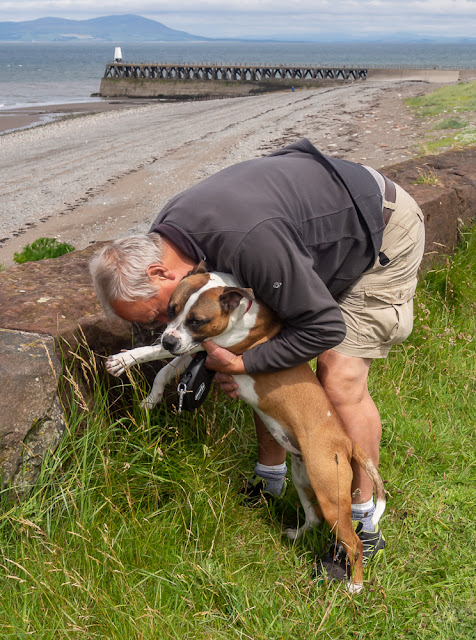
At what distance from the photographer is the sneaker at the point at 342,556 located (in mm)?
2727

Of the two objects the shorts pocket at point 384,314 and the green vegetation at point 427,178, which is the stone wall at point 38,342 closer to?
the shorts pocket at point 384,314

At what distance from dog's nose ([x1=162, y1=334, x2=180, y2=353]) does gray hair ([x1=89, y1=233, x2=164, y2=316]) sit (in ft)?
0.61

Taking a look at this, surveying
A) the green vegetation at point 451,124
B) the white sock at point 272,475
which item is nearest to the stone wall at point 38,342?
the white sock at point 272,475

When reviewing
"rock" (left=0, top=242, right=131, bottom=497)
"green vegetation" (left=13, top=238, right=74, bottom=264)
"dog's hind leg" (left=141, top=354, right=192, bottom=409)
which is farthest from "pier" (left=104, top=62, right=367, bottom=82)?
"dog's hind leg" (left=141, top=354, right=192, bottom=409)

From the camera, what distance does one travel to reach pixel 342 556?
2.80 metres

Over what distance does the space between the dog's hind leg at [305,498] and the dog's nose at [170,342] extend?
0.78 metres

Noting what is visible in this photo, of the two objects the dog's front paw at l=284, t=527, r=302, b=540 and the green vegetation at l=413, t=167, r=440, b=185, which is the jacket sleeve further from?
the green vegetation at l=413, t=167, r=440, b=185

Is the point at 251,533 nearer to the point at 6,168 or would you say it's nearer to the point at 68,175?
the point at 68,175

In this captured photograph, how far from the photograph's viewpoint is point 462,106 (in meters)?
20.0

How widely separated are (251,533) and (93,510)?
0.77 metres

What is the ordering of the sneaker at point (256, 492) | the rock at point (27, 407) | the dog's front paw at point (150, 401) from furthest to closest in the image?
the sneaker at point (256, 492) < the dog's front paw at point (150, 401) < the rock at point (27, 407)

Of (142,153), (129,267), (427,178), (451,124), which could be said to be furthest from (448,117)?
(129,267)

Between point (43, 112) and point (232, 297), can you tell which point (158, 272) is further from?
point (43, 112)

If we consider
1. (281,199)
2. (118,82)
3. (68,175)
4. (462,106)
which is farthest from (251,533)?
(118,82)
